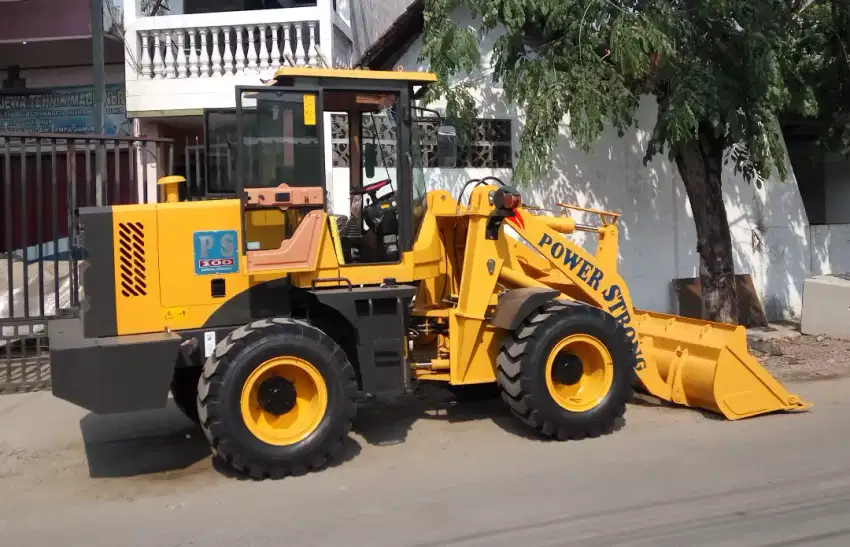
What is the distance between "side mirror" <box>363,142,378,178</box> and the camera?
21.8 ft

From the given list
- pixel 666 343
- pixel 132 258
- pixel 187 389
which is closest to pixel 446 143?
pixel 132 258

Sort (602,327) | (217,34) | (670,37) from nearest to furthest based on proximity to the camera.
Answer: (602,327)
(670,37)
(217,34)

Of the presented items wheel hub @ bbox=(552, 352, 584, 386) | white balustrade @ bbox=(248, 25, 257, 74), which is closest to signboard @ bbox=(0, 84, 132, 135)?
white balustrade @ bbox=(248, 25, 257, 74)

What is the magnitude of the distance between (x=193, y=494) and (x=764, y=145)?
727cm

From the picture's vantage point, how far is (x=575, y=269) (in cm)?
680

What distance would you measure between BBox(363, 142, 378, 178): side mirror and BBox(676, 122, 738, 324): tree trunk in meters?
4.98

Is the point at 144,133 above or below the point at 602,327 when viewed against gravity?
above

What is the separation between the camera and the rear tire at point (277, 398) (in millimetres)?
5355

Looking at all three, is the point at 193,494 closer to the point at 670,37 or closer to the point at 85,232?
the point at 85,232

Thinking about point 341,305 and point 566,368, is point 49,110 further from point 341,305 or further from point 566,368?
point 566,368

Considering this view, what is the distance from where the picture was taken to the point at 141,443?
260 inches

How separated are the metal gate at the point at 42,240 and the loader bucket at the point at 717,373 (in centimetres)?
530

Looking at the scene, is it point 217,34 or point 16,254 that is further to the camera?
point 217,34

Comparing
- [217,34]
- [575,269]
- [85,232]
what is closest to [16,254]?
[217,34]
